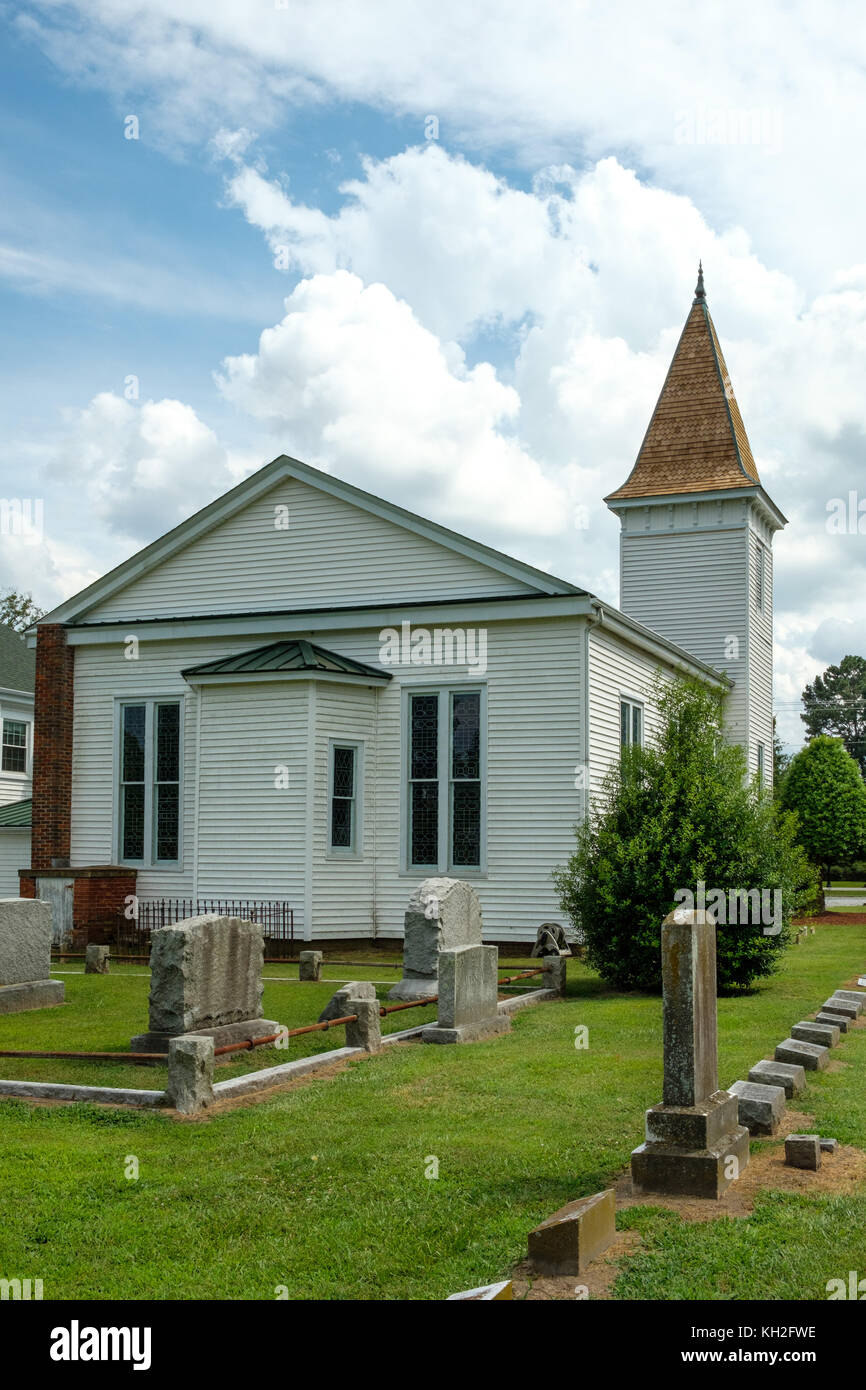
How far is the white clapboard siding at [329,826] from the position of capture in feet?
66.6

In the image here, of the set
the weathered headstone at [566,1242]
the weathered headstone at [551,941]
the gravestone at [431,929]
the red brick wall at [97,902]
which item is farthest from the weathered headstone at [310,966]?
the weathered headstone at [566,1242]

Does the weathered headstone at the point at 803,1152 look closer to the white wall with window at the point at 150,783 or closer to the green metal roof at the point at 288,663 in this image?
the green metal roof at the point at 288,663

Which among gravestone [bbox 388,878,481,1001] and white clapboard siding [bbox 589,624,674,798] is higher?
white clapboard siding [bbox 589,624,674,798]

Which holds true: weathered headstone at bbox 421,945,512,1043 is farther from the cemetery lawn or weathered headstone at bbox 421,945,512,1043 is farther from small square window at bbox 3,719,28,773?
small square window at bbox 3,719,28,773

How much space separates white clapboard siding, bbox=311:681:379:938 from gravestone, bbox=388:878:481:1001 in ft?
18.1

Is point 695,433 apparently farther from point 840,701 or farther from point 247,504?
point 840,701

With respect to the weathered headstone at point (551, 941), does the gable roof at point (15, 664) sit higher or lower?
higher

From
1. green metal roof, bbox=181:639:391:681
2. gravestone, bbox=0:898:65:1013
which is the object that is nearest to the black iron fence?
green metal roof, bbox=181:639:391:681

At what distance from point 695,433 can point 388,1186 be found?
90.4 feet

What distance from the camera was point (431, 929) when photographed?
14.4 metres

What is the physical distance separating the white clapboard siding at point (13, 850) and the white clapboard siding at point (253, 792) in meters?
8.65

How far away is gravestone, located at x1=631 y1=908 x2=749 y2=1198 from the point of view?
6988 mm

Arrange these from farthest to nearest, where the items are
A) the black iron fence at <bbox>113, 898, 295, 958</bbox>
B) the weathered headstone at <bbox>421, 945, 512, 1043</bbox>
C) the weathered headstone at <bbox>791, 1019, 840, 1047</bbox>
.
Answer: the black iron fence at <bbox>113, 898, 295, 958</bbox>, the weathered headstone at <bbox>421, 945, 512, 1043</bbox>, the weathered headstone at <bbox>791, 1019, 840, 1047</bbox>
